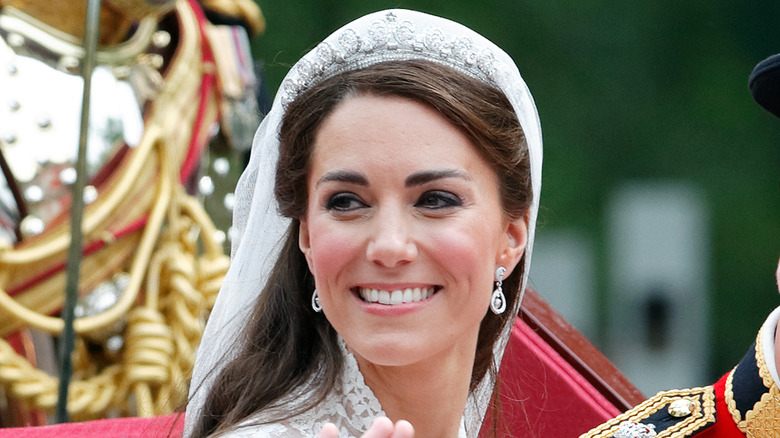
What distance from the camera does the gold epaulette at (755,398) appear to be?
1976 millimetres

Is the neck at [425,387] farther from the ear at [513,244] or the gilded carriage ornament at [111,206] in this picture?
the gilded carriage ornament at [111,206]

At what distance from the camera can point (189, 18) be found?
10.9 ft

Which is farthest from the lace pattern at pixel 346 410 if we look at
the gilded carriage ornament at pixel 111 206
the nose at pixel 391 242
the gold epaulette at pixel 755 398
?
the gilded carriage ornament at pixel 111 206

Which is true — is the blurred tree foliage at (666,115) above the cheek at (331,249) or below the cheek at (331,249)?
above

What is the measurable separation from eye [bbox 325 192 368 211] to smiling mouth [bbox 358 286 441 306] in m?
0.10

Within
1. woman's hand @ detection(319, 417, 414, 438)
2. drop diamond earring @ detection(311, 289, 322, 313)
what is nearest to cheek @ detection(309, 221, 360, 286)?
drop diamond earring @ detection(311, 289, 322, 313)

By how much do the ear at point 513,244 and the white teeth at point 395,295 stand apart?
7.3 inches

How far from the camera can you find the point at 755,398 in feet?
6.57

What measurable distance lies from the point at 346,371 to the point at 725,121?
4.67 m

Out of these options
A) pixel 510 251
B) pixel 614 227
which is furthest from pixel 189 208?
pixel 614 227

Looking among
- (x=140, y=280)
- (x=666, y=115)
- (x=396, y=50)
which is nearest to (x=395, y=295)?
(x=396, y=50)

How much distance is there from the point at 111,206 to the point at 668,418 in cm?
135

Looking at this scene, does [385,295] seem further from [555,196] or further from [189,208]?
[555,196]

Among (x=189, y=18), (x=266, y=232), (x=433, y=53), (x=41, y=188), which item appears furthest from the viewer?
(x=189, y=18)
